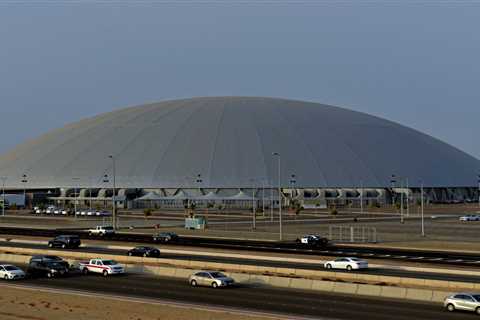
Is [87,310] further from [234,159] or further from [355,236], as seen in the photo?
[234,159]

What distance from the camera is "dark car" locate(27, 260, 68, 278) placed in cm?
4028

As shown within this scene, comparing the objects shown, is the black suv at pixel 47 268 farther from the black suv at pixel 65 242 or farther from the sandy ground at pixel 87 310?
the black suv at pixel 65 242

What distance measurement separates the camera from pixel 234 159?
5994 inches

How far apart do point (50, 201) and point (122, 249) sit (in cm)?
10865

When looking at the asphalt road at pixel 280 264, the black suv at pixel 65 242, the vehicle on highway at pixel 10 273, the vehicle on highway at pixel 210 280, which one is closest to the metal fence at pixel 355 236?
the asphalt road at pixel 280 264

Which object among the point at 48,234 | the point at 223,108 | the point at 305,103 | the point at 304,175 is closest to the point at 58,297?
the point at 48,234

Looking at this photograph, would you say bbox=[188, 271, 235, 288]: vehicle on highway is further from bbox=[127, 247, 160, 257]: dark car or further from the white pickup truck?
bbox=[127, 247, 160, 257]: dark car

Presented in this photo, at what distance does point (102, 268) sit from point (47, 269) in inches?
114

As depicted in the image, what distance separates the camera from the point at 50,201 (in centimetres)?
16062

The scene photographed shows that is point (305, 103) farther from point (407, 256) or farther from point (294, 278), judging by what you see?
point (294, 278)

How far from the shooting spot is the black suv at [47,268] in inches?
1586

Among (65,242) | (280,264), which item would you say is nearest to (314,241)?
(280,264)

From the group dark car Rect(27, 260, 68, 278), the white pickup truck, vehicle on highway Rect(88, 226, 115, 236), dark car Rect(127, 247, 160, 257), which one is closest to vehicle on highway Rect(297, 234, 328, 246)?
dark car Rect(127, 247, 160, 257)

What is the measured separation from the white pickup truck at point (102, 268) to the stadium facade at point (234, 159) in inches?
4018
